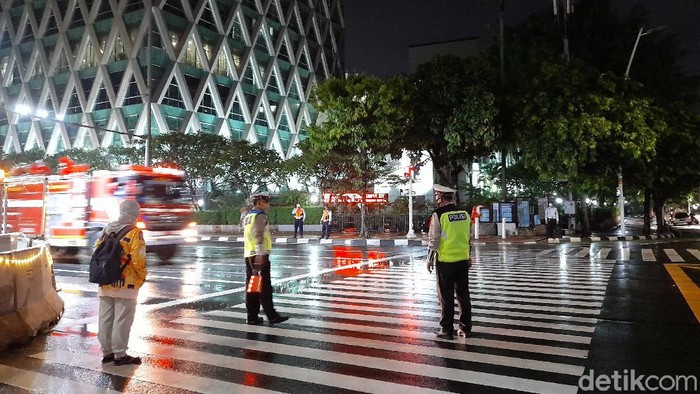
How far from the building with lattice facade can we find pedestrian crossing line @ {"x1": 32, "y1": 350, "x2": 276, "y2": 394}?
40192 millimetres

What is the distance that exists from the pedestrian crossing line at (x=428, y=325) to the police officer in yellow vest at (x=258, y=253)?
0.81 m

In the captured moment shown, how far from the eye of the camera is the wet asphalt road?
5031mm

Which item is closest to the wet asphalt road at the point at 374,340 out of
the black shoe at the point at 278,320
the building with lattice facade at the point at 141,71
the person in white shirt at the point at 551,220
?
the black shoe at the point at 278,320

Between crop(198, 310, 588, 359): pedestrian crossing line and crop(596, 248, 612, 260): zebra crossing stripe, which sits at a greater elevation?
crop(596, 248, 612, 260): zebra crossing stripe

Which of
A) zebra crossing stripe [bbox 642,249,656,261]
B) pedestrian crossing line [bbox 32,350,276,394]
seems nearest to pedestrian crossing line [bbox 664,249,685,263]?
zebra crossing stripe [bbox 642,249,656,261]

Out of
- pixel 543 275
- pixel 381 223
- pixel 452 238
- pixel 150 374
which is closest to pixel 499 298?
pixel 452 238

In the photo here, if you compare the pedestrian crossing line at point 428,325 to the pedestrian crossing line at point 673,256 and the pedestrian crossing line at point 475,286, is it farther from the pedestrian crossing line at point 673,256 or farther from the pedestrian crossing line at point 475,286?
the pedestrian crossing line at point 673,256

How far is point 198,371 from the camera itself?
210 inches

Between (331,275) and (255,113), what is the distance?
48.6m

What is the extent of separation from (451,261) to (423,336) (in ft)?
3.25

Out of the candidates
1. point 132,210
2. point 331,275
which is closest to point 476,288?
point 331,275

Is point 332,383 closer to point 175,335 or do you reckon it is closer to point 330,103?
point 175,335

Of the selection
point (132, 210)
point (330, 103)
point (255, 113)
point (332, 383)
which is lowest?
point (332, 383)

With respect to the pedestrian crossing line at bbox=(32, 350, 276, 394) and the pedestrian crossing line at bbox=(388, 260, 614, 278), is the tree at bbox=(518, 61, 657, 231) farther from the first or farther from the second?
the pedestrian crossing line at bbox=(32, 350, 276, 394)
